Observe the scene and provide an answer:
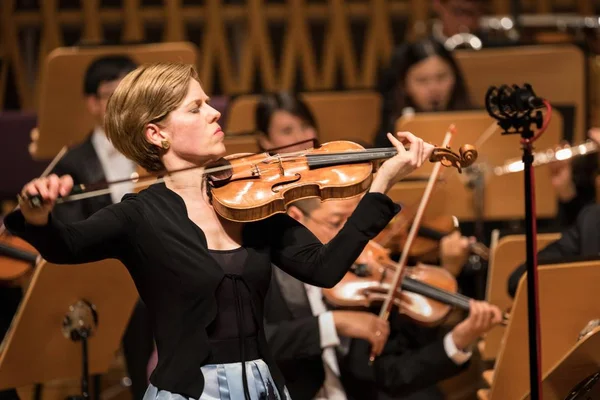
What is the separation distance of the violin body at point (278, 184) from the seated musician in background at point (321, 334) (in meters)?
0.55

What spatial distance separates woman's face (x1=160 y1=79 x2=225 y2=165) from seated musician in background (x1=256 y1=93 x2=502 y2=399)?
1.90ft

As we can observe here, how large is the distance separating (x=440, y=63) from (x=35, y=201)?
2.54 meters

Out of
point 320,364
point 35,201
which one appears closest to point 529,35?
point 320,364

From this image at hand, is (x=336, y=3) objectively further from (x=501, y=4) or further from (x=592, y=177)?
(x=592, y=177)

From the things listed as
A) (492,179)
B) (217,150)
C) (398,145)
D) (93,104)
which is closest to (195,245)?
(217,150)

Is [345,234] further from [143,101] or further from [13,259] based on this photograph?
[13,259]

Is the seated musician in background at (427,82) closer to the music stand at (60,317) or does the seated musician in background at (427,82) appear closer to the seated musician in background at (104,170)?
the seated musician in background at (104,170)

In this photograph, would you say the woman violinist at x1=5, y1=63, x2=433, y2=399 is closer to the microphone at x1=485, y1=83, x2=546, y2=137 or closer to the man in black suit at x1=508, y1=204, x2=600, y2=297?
the microphone at x1=485, y1=83, x2=546, y2=137

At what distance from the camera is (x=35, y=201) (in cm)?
173

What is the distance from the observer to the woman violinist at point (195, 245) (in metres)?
1.91

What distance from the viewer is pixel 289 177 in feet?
6.45

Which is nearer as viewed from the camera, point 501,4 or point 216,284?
point 216,284

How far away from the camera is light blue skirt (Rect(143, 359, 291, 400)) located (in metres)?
1.90

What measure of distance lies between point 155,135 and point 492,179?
196cm
